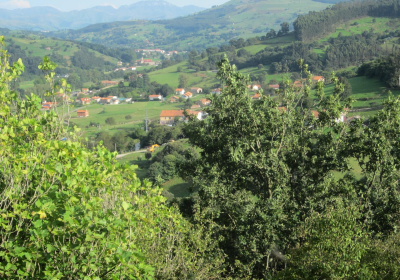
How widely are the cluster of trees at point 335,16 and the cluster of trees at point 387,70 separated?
46.5 m

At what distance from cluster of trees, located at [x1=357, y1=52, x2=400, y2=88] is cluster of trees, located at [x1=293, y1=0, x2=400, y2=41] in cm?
4645

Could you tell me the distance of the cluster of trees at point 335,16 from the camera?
10612 centimetres

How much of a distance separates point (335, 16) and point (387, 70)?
6321cm

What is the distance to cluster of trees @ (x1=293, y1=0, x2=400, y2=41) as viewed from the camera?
106125 millimetres

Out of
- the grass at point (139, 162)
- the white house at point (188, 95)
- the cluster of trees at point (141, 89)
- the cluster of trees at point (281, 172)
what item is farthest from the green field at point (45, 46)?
the cluster of trees at point (281, 172)

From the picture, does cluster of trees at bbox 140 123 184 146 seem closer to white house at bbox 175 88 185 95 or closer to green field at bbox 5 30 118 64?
white house at bbox 175 88 185 95

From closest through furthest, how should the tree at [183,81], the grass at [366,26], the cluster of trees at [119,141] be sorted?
1. the cluster of trees at [119,141]
2. the grass at [366,26]
3. the tree at [183,81]

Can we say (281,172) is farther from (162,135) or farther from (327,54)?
(327,54)

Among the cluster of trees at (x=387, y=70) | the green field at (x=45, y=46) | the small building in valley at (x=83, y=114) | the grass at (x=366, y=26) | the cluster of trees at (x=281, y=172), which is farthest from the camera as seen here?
the green field at (x=45, y=46)

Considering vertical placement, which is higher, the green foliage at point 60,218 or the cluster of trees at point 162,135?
the green foliage at point 60,218

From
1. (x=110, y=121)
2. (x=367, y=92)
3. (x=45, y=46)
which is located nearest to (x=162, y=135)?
(x=110, y=121)

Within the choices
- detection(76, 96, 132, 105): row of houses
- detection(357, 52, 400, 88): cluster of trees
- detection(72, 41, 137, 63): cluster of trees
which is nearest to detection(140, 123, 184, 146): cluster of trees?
detection(357, 52, 400, 88): cluster of trees

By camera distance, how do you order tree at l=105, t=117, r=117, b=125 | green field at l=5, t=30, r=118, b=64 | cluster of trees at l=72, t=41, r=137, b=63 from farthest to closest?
cluster of trees at l=72, t=41, r=137, b=63 < green field at l=5, t=30, r=118, b=64 < tree at l=105, t=117, r=117, b=125

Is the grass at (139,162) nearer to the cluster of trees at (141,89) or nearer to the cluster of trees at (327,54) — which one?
the cluster of trees at (327,54)
